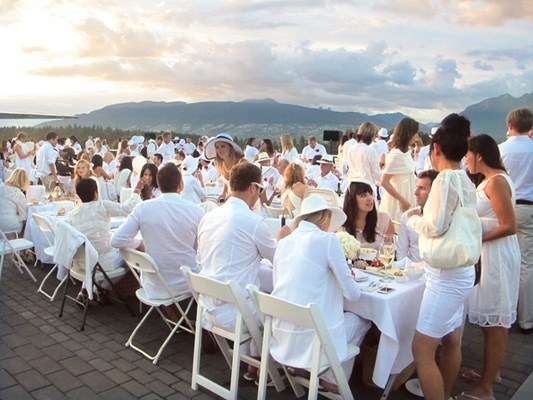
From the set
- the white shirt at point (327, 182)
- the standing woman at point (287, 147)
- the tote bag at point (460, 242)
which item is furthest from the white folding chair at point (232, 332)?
the standing woman at point (287, 147)

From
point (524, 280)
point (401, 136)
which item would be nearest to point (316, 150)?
point (401, 136)

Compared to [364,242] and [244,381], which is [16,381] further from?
[364,242]

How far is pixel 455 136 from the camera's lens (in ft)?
9.36

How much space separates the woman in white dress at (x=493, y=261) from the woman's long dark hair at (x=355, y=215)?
982 mm

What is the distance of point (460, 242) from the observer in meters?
2.71

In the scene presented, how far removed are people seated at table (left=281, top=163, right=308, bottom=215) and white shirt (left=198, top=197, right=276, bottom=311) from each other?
267 centimetres

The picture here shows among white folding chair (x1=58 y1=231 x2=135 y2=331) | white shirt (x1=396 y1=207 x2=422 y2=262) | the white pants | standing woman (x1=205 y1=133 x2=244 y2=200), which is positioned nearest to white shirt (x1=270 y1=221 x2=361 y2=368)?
white shirt (x1=396 y1=207 x2=422 y2=262)

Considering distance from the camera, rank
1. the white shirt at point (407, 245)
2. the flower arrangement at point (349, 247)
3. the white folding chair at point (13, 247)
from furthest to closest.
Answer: the white folding chair at point (13, 247) < the white shirt at point (407, 245) < the flower arrangement at point (349, 247)

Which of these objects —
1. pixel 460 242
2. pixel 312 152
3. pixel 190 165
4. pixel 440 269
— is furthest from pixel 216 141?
pixel 312 152

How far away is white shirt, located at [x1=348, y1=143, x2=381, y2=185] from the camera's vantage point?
7020mm

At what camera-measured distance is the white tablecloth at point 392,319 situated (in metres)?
3.09

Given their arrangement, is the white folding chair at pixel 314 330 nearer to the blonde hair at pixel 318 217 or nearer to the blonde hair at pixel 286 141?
the blonde hair at pixel 318 217

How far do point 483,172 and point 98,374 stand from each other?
10.3 feet

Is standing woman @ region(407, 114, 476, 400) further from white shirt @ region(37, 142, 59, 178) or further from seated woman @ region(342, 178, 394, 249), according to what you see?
white shirt @ region(37, 142, 59, 178)
